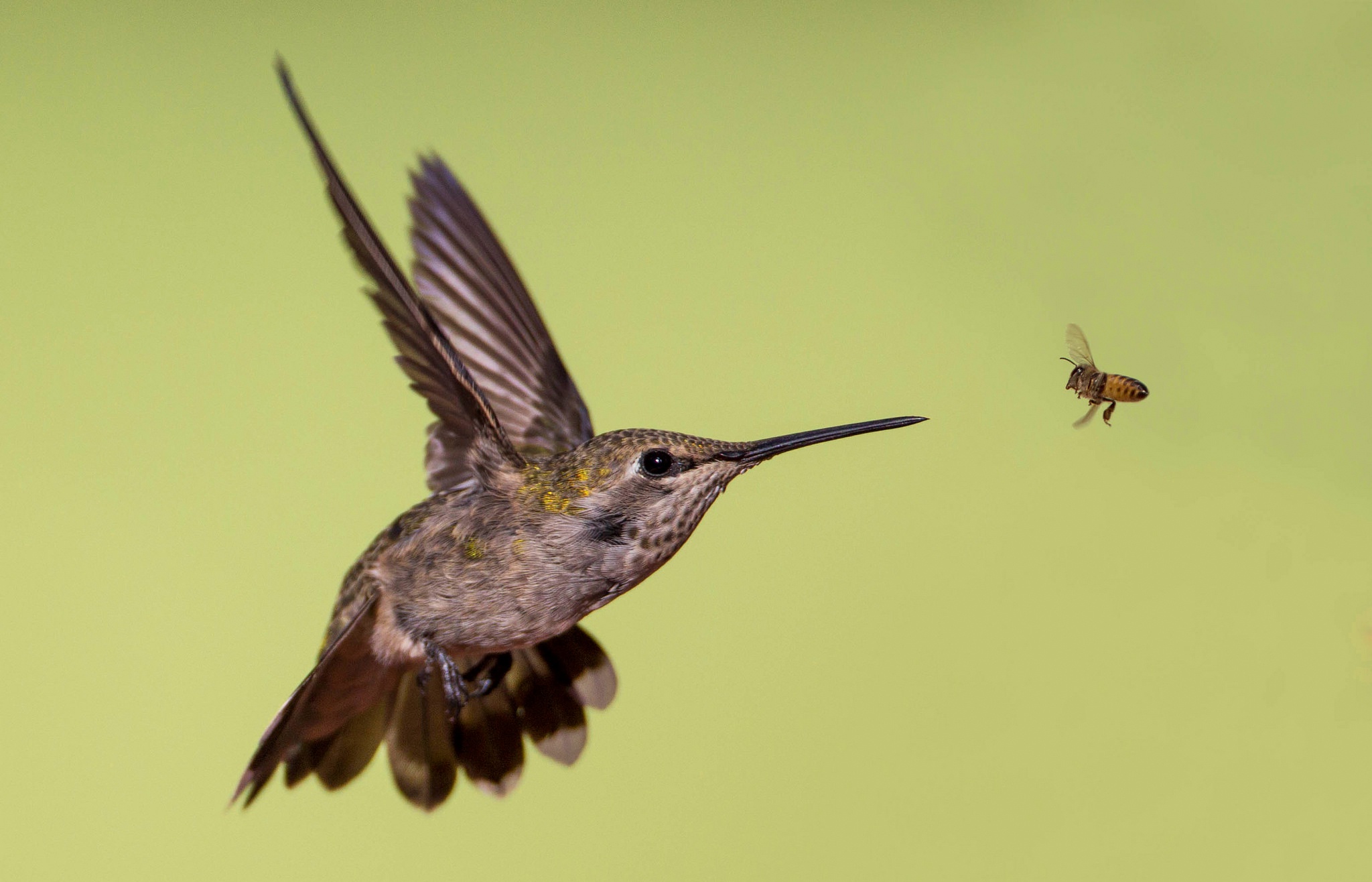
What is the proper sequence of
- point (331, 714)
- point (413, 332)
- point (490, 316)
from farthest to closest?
point (490, 316)
point (331, 714)
point (413, 332)

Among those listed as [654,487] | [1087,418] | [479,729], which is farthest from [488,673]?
[1087,418]

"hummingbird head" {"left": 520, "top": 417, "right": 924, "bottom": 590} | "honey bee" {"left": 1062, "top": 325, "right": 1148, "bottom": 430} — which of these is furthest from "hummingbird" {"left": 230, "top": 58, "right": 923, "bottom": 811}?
"honey bee" {"left": 1062, "top": 325, "right": 1148, "bottom": 430}

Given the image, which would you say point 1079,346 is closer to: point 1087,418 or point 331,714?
point 1087,418

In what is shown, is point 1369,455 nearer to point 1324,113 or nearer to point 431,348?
point 1324,113

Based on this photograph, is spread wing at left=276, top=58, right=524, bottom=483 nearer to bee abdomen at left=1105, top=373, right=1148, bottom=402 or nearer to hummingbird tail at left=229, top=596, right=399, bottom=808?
hummingbird tail at left=229, top=596, right=399, bottom=808

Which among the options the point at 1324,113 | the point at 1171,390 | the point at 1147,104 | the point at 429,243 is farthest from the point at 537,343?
the point at 1324,113

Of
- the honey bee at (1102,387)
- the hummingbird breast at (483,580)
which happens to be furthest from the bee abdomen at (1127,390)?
the hummingbird breast at (483,580)

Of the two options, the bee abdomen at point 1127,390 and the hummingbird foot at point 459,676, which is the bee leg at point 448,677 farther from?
the bee abdomen at point 1127,390
